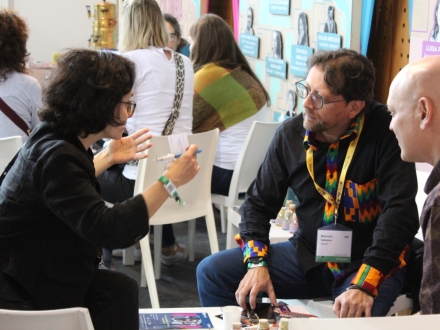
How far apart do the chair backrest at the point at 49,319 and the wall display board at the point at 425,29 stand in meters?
2.31

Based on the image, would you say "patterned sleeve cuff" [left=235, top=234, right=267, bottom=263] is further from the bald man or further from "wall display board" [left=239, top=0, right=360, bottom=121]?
"wall display board" [left=239, top=0, right=360, bottom=121]

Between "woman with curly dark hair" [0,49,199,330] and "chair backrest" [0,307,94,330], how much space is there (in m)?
0.42

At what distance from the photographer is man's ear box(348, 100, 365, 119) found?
244 cm

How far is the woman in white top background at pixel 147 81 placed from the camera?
3684 millimetres

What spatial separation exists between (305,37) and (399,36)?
91 centimetres

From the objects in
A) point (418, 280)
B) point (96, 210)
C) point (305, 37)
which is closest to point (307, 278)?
point (418, 280)

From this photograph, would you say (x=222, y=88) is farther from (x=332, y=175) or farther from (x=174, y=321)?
(x=174, y=321)

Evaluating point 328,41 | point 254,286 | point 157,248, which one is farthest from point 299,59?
point 254,286

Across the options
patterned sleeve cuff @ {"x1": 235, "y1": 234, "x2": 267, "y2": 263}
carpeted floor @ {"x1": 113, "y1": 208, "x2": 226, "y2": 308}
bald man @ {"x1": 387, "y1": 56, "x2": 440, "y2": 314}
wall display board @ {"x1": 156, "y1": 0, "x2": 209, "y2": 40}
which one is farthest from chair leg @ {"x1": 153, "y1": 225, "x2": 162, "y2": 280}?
wall display board @ {"x1": 156, "y1": 0, "x2": 209, "y2": 40}

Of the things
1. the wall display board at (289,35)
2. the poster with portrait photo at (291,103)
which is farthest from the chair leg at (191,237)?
the poster with portrait photo at (291,103)

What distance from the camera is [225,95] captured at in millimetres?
4137

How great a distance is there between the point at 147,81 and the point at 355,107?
1570 mm

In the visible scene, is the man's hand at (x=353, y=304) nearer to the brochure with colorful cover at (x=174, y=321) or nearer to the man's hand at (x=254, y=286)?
the man's hand at (x=254, y=286)

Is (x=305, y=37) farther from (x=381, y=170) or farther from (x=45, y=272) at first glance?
(x=45, y=272)
